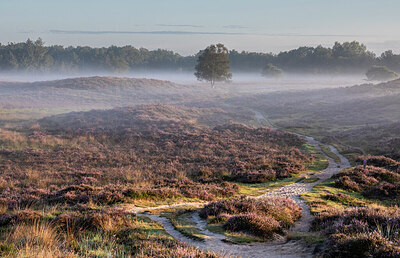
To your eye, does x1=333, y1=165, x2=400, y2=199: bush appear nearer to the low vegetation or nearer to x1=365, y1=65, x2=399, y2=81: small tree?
the low vegetation

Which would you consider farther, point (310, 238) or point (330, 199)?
point (330, 199)

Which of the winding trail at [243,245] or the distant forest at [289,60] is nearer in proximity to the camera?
the winding trail at [243,245]

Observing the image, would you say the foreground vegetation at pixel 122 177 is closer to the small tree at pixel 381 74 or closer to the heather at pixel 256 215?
the heather at pixel 256 215

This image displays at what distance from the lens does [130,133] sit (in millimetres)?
38438

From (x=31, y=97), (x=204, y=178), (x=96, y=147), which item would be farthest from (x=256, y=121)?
Answer: (x=31, y=97)

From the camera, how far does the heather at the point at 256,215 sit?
34.8 feet

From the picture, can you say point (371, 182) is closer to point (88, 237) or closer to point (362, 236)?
point (362, 236)

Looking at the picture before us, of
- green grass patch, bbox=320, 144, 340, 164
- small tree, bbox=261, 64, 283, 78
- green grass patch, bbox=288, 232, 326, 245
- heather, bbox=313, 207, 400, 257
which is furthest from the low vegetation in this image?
small tree, bbox=261, 64, 283, 78

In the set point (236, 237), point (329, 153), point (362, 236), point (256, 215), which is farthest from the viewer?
point (329, 153)

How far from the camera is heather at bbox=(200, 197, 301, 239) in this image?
10.6 m

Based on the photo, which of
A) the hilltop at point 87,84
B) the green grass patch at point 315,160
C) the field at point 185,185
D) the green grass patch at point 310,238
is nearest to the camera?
the field at point 185,185

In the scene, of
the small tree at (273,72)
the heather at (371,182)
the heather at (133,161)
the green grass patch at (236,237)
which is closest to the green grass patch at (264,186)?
the heather at (133,161)

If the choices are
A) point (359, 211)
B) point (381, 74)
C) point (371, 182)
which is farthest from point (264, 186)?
point (381, 74)

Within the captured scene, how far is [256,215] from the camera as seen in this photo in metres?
11.2
